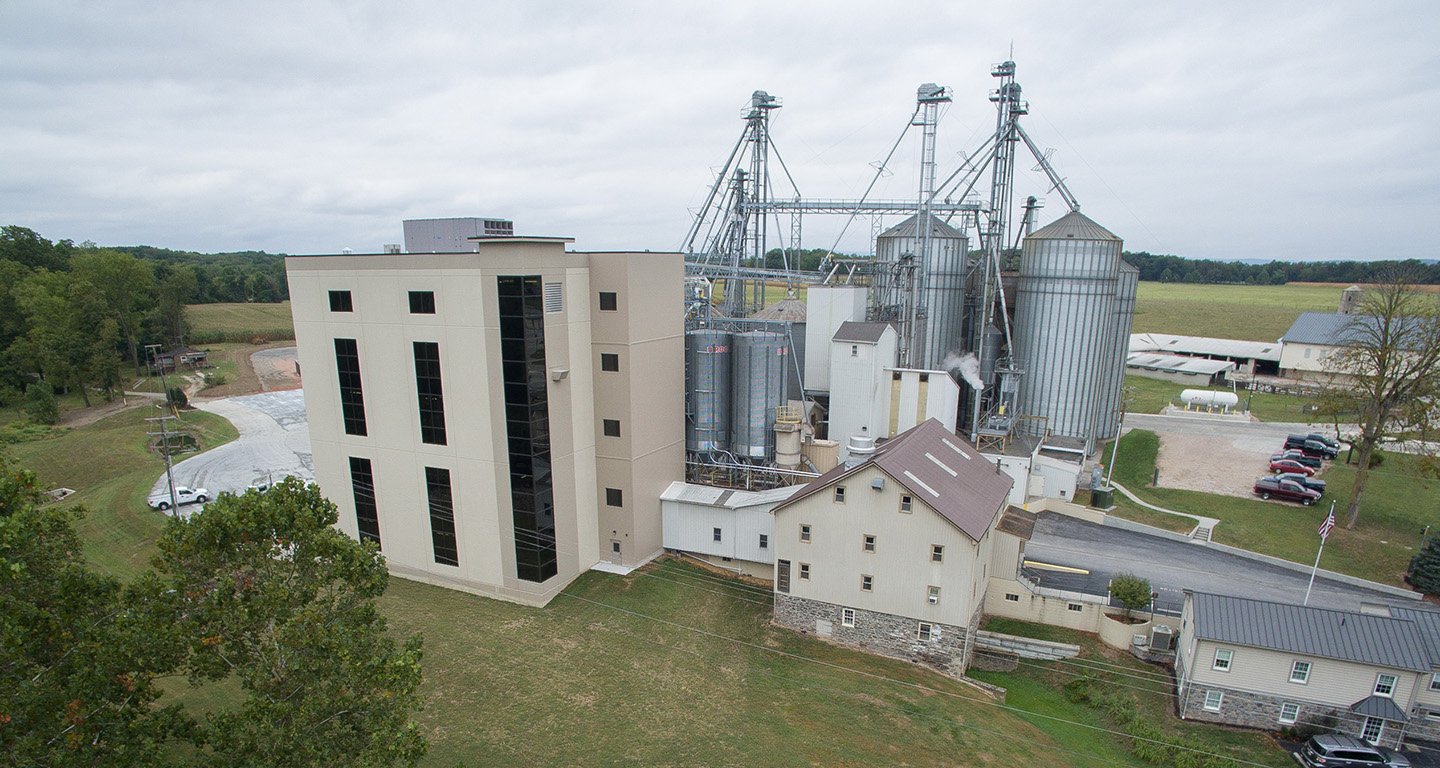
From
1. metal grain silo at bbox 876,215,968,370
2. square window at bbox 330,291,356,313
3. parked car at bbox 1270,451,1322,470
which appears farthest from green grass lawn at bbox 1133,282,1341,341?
square window at bbox 330,291,356,313

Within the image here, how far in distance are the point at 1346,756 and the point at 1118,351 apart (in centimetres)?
3162

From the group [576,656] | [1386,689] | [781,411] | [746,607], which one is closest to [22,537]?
→ [576,656]

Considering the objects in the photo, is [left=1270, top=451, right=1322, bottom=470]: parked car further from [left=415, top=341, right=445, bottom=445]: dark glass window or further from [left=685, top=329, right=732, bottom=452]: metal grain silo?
[left=415, top=341, right=445, bottom=445]: dark glass window

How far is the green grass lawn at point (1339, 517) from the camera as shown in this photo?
32875mm

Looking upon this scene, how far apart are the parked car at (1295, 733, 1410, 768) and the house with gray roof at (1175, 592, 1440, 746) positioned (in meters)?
0.97

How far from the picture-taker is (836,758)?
19328 millimetres

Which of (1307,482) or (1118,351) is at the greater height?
(1118,351)

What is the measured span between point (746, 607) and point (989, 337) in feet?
89.0

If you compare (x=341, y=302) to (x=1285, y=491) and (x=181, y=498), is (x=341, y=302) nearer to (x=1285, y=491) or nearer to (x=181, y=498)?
(x=181, y=498)

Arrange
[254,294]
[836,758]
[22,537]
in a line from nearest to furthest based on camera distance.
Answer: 1. [22,537]
2. [836,758]
3. [254,294]

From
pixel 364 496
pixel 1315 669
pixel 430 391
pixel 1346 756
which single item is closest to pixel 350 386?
pixel 430 391

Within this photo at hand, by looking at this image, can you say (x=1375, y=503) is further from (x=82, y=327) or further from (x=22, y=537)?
(x=82, y=327)

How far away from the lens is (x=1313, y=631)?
23.2 m

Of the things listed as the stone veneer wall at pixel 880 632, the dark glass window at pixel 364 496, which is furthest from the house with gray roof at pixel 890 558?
the dark glass window at pixel 364 496
